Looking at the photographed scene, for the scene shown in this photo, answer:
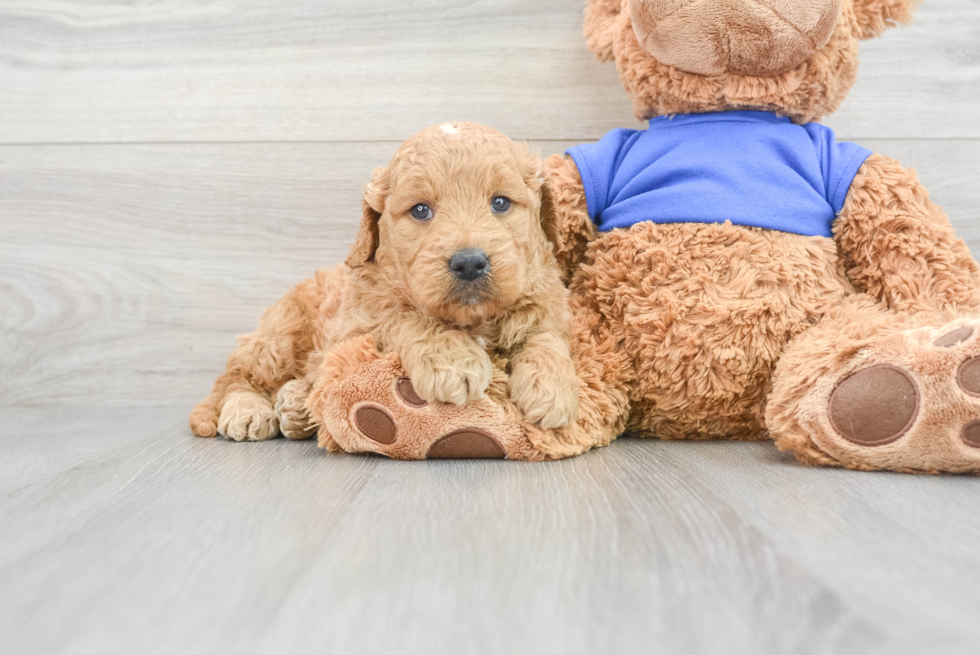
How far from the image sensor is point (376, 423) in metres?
1.21

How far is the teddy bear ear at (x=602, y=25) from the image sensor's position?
4.89ft

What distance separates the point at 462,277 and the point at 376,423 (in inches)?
11.8

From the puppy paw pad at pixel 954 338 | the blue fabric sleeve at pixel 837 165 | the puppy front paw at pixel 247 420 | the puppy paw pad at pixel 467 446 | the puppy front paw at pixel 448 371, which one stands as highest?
the blue fabric sleeve at pixel 837 165

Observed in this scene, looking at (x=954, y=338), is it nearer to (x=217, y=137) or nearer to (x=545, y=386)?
(x=545, y=386)

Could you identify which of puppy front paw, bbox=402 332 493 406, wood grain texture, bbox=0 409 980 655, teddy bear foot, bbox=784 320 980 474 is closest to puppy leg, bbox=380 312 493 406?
puppy front paw, bbox=402 332 493 406

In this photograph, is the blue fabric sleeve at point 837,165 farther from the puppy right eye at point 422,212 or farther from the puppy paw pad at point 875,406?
the puppy right eye at point 422,212

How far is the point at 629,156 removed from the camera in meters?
1.45

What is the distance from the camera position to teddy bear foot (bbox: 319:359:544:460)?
1.19m

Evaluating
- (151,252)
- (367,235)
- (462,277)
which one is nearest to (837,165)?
(462,277)

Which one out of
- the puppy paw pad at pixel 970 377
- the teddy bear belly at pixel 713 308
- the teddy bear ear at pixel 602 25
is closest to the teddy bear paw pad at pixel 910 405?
the puppy paw pad at pixel 970 377

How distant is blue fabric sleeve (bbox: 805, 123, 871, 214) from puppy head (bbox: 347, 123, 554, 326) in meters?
0.58

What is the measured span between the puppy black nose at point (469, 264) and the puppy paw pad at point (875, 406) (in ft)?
1.94

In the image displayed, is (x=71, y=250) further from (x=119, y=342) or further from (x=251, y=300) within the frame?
(x=251, y=300)

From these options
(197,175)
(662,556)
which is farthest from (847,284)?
(197,175)
